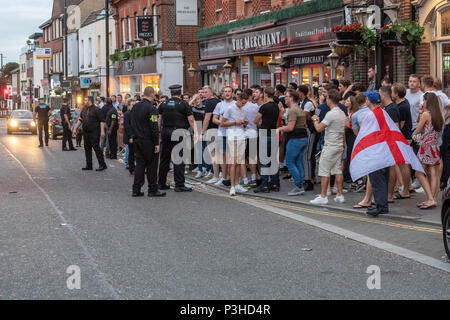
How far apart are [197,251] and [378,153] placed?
3.77m

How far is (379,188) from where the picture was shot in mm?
10984

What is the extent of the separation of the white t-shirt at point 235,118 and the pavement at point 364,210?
1091mm

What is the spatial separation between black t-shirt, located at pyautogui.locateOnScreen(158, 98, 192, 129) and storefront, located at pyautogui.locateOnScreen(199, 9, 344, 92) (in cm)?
820

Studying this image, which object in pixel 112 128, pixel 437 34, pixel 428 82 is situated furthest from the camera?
pixel 112 128

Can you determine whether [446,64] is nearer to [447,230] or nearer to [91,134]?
[91,134]

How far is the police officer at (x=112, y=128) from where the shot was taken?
72.9 ft

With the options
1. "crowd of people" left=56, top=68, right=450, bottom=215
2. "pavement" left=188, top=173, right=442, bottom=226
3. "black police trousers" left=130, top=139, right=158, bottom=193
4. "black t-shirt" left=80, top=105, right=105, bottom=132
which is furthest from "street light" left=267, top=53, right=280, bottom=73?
"black police trousers" left=130, top=139, right=158, bottom=193

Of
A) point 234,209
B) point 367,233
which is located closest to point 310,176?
point 234,209

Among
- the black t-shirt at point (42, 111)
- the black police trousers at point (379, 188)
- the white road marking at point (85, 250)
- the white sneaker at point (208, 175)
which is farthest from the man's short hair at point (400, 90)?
the black t-shirt at point (42, 111)

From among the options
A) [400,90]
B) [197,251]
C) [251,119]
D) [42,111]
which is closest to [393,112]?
[400,90]

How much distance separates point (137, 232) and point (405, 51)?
10.3 m

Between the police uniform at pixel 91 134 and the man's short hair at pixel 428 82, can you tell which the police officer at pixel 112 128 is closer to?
the police uniform at pixel 91 134
